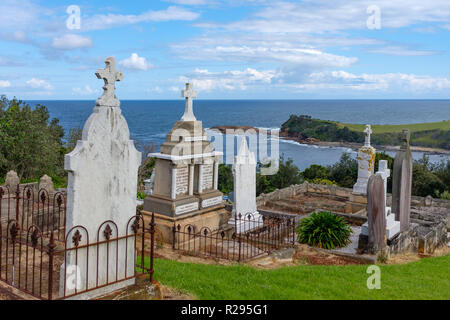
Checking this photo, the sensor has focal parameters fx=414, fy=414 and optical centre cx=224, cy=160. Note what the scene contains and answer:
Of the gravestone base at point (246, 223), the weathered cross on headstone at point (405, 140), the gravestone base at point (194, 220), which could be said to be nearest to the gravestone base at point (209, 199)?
the gravestone base at point (194, 220)

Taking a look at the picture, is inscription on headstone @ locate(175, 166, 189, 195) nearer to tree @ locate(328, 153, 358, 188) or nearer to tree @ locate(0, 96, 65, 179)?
tree @ locate(0, 96, 65, 179)

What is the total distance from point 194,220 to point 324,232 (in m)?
3.78

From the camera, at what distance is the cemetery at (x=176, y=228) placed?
5.78 m

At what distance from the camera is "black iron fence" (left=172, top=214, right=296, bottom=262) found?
1016 cm

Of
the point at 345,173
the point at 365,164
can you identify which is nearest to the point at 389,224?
the point at 365,164

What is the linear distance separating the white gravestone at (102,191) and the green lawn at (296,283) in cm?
113

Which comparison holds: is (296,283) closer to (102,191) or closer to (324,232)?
(102,191)

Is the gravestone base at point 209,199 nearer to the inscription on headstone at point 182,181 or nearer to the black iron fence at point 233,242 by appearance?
the inscription on headstone at point 182,181

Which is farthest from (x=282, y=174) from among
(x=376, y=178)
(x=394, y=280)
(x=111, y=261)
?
(x=111, y=261)

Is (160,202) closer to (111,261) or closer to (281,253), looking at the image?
(281,253)

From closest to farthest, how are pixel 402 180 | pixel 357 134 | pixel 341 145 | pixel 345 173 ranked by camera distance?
pixel 402 180, pixel 345 173, pixel 341 145, pixel 357 134

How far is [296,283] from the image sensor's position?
664 cm

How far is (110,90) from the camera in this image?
20.0ft

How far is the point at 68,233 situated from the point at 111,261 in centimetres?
84
